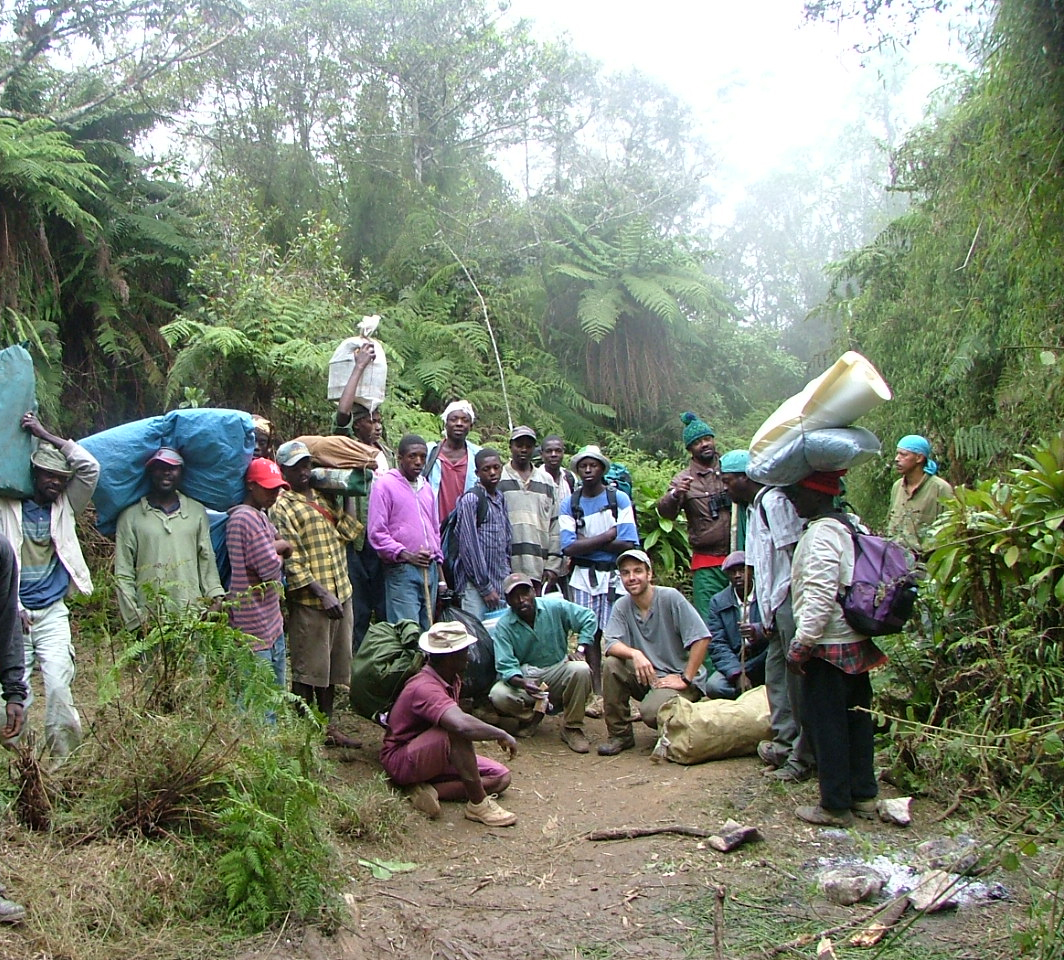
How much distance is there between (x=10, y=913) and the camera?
3.12 meters

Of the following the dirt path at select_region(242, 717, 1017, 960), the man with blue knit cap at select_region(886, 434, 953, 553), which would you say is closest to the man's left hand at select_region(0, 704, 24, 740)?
the dirt path at select_region(242, 717, 1017, 960)

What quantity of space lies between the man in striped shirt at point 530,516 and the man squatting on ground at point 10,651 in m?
3.79

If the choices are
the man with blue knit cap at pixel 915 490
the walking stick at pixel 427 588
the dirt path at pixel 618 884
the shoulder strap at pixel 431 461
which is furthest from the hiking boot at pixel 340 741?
the man with blue knit cap at pixel 915 490

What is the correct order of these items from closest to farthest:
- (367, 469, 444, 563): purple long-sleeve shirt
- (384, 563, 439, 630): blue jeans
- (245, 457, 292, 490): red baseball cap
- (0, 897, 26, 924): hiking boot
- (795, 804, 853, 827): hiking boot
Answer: (0, 897, 26, 924): hiking boot < (795, 804, 853, 827): hiking boot < (245, 457, 292, 490): red baseball cap < (367, 469, 444, 563): purple long-sleeve shirt < (384, 563, 439, 630): blue jeans

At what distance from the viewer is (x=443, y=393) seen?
35.3 feet

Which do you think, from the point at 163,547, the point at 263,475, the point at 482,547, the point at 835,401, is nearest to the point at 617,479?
the point at 482,547

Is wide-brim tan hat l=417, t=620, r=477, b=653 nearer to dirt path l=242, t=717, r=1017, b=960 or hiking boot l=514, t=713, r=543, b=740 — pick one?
dirt path l=242, t=717, r=1017, b=960

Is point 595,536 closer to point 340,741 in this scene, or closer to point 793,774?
point 340,741

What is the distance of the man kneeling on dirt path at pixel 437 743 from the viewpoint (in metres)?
4.87

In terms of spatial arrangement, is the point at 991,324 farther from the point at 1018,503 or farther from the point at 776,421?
the point at 776,421

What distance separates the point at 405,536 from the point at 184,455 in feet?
5.46

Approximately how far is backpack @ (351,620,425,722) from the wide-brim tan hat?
0.38 m

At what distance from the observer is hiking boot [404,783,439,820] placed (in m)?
4.91

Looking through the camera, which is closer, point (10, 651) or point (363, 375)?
point (10, 651)
